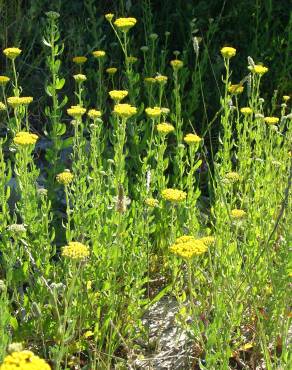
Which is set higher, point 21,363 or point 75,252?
point 21,363

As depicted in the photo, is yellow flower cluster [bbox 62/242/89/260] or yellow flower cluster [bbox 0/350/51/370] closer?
yellow flower cluster [bbox 0/350/51/370]

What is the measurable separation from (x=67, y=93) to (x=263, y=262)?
2502 millimetres

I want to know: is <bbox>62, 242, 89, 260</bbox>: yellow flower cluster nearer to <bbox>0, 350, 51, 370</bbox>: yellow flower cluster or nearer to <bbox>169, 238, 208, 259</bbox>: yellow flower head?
<bbox>169, 238, 208, 259</bbox>: yellow flower head

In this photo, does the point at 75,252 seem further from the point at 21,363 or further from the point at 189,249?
the point at 21,363

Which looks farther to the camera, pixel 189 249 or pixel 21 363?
pixel 189 249

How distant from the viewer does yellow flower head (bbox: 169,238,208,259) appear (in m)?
2.10

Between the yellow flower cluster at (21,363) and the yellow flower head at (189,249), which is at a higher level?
the yellow flower cluster at (21,363)

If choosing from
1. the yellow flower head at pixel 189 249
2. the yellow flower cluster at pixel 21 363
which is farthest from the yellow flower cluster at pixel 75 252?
the yellow flower cluster at pixel 21 363

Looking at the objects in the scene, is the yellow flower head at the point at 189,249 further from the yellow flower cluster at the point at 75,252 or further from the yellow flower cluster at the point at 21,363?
the yellow flower cluster at the point at 21,363

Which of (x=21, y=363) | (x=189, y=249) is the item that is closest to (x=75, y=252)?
(x=189, y=249)

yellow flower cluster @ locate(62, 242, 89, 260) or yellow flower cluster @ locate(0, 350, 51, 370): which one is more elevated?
yellow flower cluster @ locate(0, 350, 51, 370)

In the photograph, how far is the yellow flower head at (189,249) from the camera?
2.10 meters

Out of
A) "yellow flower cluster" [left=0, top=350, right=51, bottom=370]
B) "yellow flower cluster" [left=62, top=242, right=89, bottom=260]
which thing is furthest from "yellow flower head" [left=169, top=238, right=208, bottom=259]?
"yellow flower cluster" [left=0, top=350, right=51, bottom=370]

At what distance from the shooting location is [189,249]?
212 centimetres
